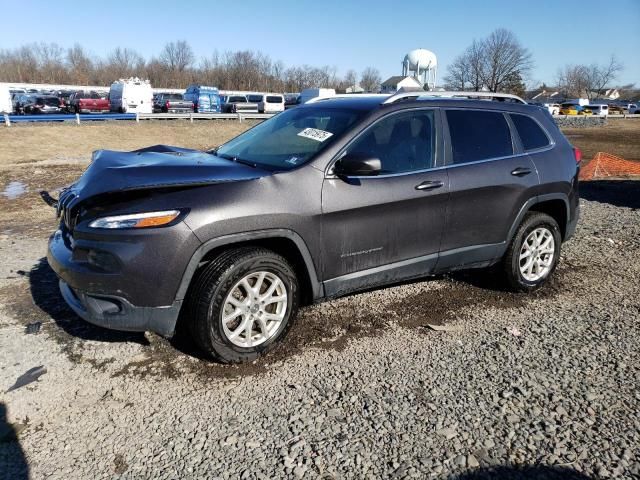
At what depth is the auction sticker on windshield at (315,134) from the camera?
12.3 feet

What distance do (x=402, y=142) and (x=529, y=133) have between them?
154 centimetres

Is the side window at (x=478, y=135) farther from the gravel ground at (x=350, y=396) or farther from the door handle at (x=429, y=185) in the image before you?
the gravel ground at (x=350, y=396)

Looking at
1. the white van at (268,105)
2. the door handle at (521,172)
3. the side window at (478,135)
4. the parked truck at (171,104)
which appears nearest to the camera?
the side window at (478,135)

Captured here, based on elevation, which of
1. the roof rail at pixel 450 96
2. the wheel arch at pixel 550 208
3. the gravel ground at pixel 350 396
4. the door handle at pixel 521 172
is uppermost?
the roof rail at pixel 450 96

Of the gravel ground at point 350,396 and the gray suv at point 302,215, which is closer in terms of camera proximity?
the gravel ground at point 350,396

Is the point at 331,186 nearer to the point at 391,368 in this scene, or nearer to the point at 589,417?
the point at 391,368

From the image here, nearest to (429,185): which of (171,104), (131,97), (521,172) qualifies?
(521,172)

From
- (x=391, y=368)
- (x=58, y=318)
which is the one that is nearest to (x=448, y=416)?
(x=391, y=368)

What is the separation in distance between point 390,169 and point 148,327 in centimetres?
208

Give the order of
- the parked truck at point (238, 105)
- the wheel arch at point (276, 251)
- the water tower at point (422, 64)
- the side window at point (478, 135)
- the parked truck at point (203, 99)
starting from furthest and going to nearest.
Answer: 1. the water tower at point (422, 64)
2. the parked truck at point (238, 105)
3. the parked truck at point (203, 99)
4. the side window at point (478, 135)
5. the wheel arch at point (276, 251)

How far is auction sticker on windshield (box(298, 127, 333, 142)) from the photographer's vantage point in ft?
12.3

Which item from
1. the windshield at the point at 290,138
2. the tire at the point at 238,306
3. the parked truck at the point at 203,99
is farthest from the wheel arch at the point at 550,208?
the parked truck at the point at 203,99

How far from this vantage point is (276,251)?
349 centimetres

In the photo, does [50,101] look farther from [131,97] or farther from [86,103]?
[131,97]
